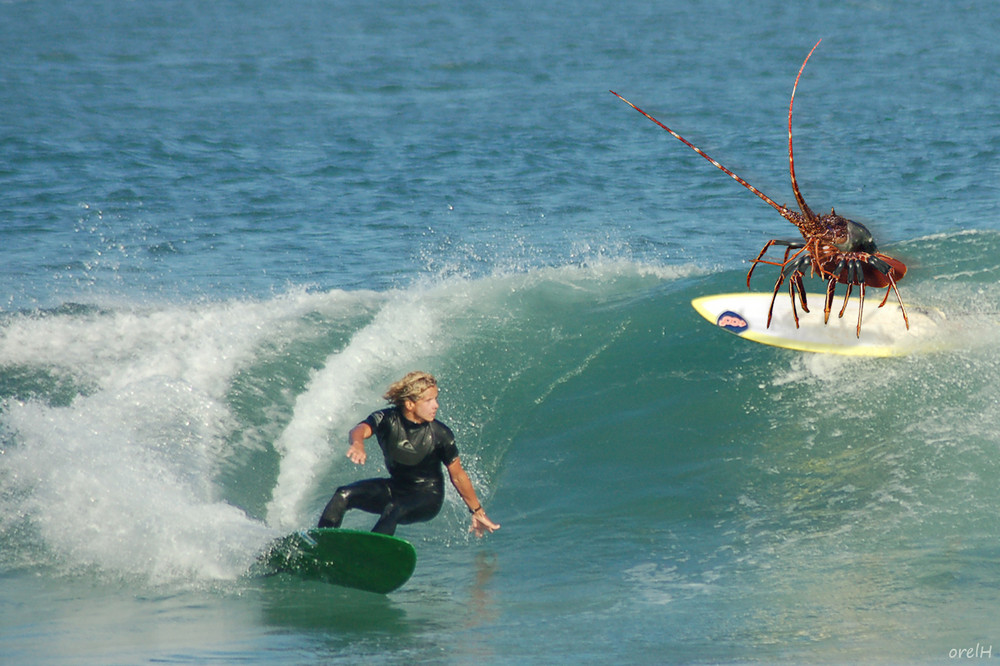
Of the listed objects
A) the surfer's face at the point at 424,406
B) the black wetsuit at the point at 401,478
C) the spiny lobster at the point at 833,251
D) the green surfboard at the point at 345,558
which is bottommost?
the green surfboard at the point at 345,558

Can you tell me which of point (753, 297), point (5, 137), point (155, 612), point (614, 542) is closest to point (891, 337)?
point (753, 297)

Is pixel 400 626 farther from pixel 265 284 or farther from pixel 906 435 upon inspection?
pixel 265 284

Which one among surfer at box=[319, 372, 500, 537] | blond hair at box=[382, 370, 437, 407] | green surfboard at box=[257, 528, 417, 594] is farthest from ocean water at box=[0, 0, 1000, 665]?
blond hair at box=[382, 370, 437, 407]

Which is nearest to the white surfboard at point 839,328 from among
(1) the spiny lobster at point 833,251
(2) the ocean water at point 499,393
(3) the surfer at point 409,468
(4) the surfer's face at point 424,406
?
(2) the ocean water at point 499,393

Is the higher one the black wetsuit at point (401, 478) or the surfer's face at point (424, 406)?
the surfer's face at point (424, 406)

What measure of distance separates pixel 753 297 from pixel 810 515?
302 cm

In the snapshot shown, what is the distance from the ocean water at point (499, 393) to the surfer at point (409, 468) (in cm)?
44

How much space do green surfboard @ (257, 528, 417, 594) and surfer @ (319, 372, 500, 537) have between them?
0.24 metres

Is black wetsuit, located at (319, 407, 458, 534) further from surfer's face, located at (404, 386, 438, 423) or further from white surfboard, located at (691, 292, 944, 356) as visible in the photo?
white surfboard, located at (691, 292, 944, 356)

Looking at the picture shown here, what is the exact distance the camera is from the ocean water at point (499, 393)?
6.02 metres

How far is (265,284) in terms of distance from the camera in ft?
47.6

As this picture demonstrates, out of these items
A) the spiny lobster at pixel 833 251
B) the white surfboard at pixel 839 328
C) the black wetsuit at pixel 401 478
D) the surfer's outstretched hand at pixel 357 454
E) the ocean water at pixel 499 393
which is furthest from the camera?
the white surfboard at pixel 839 328

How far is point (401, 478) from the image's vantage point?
22.6 ft

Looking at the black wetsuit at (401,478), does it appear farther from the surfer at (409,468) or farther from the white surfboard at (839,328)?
the white surfboard at (839,328)
